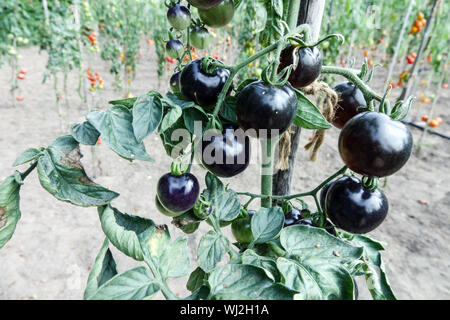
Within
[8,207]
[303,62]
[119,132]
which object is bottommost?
[8,207]

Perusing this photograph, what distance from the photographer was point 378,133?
0.41 metres

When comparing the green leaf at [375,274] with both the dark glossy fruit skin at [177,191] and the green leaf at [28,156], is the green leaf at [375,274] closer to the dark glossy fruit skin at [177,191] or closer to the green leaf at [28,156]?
the dark glossy fruit skin at [177,191]

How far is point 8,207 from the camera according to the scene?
47 centimetres

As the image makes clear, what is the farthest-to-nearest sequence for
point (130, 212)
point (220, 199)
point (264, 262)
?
point (130, 212) < point (220, 199) < point (264, 262)

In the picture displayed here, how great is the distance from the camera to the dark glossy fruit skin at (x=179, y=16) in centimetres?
71

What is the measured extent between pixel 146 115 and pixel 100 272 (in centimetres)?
25

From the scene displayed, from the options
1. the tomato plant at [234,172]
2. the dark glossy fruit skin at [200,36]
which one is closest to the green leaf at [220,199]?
the tomato plant at [234,172]

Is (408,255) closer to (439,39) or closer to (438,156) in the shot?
(438,156)

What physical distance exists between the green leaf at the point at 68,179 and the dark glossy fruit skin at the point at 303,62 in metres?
0.34

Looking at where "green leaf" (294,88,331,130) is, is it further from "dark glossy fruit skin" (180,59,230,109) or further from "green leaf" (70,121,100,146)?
"green leaf" (70,121,100,146)

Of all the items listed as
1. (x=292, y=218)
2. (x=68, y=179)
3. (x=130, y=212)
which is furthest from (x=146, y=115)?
(x=130, y=212)

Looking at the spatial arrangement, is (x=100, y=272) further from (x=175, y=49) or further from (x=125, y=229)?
(x=175, y=49)

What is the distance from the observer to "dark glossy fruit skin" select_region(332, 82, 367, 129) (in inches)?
23.4
